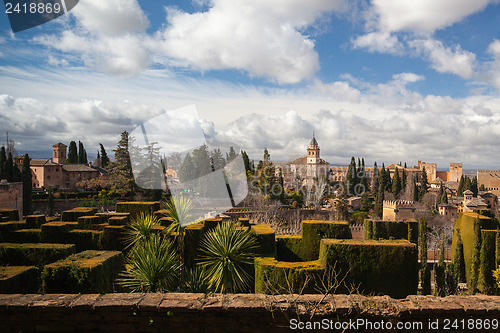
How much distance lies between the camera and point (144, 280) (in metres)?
6.93

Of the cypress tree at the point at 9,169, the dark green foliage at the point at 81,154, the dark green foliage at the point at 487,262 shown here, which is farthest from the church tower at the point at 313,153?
the dark green foliage at the point at 487,262

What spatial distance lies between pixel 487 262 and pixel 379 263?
34.4 feet

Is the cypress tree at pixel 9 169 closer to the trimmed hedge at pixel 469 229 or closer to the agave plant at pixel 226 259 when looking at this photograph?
the agave plant at pixel 226 259

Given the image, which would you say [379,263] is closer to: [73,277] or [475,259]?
[73,277]

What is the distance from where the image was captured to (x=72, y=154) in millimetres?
56281

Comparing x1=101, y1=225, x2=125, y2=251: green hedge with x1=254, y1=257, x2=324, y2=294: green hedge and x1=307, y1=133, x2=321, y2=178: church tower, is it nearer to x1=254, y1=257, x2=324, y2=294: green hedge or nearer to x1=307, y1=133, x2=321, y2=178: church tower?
x1=254, y1=257, x2=324, y2=294: green hedge

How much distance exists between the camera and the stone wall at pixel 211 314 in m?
4.17

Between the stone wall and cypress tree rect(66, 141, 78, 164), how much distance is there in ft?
192

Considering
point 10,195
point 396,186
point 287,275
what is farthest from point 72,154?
point 287,275

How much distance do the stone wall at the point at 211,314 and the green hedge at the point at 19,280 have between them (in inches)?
108

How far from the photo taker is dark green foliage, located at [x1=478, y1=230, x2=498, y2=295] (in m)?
14.8

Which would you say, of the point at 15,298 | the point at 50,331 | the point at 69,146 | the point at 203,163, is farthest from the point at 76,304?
the point at 69,146

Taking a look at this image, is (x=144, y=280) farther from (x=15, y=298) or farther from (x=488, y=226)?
(x=488, y=226)

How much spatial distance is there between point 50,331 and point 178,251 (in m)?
5.50
